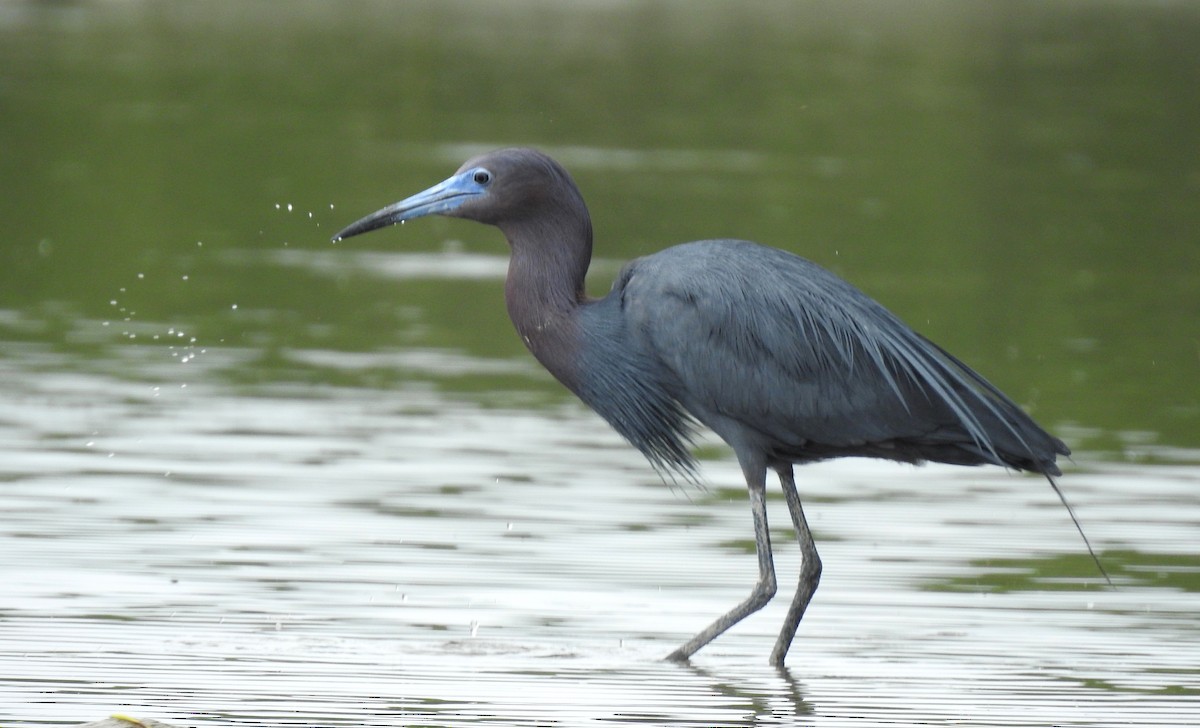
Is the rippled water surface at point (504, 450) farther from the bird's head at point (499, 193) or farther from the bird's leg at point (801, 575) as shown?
the bird's head at point (499, 193)

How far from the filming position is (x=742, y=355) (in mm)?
8102

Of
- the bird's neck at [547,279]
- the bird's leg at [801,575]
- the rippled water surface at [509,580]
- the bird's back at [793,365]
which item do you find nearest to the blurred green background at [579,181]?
the rippled water surface at [509,580]

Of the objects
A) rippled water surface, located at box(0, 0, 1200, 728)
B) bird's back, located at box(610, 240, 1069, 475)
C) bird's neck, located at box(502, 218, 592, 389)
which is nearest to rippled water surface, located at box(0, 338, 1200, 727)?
rippled water surface, located at box(0, 0, 1200, 728)

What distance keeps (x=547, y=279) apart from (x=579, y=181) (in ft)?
41.3

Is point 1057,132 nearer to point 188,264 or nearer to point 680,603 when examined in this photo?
point 188,264

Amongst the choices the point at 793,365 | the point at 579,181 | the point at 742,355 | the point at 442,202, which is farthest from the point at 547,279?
the point at 579,181

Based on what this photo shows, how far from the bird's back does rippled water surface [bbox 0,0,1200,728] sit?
0.71 metres

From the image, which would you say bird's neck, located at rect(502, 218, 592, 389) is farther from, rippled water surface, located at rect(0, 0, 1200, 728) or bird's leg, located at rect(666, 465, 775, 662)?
rippled water surface, located at rect(0, 0, 1200, 728)

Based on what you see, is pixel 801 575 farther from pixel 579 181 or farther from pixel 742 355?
pixel 579 181

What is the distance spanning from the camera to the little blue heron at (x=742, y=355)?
8.11 meters

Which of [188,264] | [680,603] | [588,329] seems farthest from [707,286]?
[188,264]

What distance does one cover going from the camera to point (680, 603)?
Result: 8.67 metres

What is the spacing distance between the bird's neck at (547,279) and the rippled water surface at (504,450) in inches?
37.2

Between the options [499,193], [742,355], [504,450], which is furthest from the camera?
[504,450]
